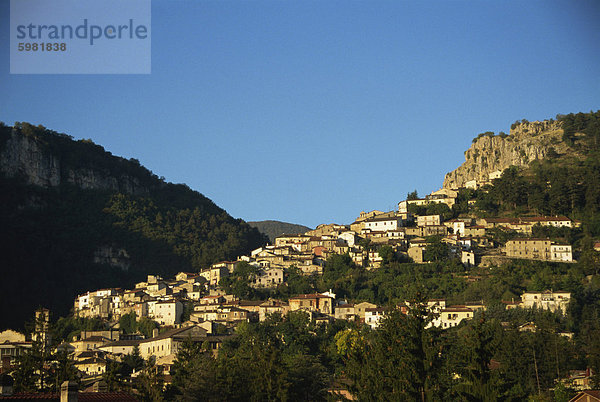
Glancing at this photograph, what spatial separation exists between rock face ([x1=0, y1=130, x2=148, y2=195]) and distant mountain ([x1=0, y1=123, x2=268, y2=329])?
168mm

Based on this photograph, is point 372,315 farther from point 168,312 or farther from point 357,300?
point 168,312

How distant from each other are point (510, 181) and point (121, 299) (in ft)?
184

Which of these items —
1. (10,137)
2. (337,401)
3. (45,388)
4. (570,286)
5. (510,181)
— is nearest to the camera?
(337,401)

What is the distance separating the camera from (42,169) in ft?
473

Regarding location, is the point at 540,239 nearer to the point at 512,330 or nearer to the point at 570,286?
the point at 570,286

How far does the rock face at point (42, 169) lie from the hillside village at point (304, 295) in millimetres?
39923

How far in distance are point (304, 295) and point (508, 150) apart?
76593 mm

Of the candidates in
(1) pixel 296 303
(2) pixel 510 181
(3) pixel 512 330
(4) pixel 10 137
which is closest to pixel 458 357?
(3) pixel 512 330

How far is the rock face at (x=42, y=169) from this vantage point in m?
140

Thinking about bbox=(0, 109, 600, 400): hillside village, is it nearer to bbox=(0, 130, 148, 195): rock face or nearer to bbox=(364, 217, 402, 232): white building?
bbox=(364, 217, 402, 232): white building

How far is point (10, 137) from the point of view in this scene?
143 metres

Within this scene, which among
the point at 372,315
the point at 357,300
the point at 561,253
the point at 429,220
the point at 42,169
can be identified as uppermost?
the point at 42,169

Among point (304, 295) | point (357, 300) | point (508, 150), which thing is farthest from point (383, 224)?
point (508, 150)

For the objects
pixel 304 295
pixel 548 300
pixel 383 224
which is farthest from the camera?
pixel 383 224
